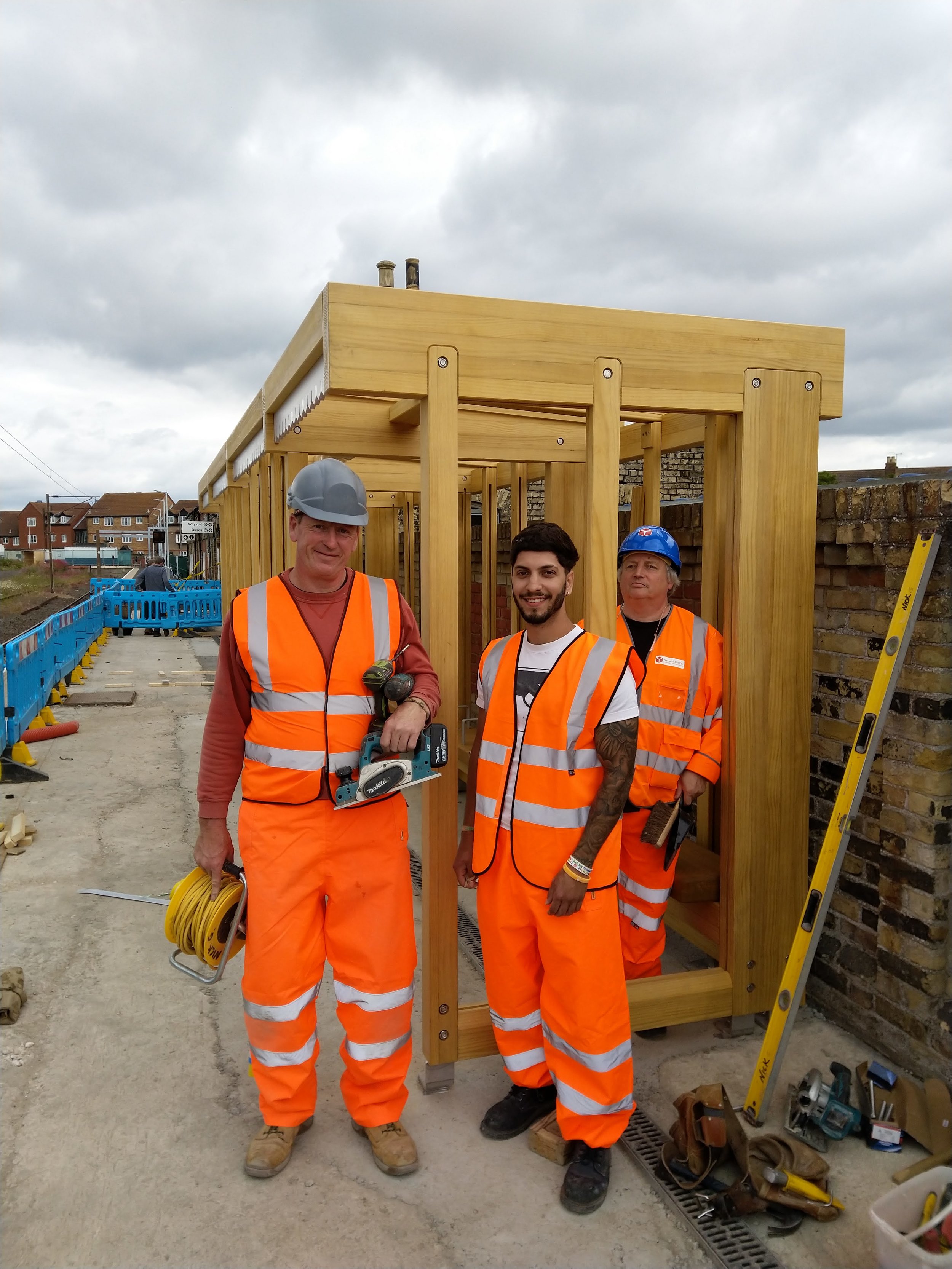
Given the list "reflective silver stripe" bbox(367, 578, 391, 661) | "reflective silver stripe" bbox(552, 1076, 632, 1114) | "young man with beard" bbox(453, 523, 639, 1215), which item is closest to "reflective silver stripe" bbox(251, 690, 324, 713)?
"reflective silver stripe" bbox(367, 578, 391, 661)

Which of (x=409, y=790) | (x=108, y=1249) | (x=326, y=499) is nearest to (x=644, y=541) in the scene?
(x=326, y=499)

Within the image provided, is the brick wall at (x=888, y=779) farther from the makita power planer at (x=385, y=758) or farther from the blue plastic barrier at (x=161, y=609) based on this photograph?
the blue plastic barrier at (x=161, y=609)

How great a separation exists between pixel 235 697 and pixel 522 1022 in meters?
1.44

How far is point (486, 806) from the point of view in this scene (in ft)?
9.52

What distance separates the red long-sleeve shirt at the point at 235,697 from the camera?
2.84 metres

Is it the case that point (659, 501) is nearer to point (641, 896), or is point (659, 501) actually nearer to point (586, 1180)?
point (641, 896)

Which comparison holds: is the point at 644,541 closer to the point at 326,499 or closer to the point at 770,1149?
the point at 326,499

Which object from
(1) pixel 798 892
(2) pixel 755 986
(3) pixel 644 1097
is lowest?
(3) pixel 644 1097

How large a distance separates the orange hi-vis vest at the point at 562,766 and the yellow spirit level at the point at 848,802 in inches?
27.0

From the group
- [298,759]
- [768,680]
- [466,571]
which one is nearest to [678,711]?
[768,680]

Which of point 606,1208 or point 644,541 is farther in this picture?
point 644,541

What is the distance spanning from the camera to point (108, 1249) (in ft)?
8.08

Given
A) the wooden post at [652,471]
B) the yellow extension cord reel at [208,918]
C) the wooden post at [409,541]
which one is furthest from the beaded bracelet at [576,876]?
the wooden post at [409,541]

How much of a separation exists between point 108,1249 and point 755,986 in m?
2.44
